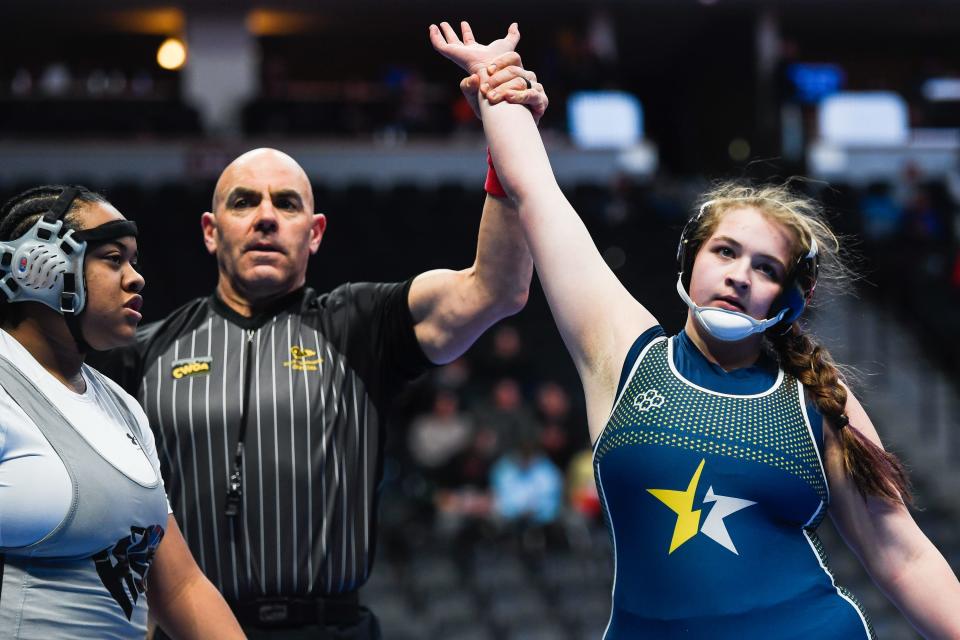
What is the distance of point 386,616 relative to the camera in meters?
8.20

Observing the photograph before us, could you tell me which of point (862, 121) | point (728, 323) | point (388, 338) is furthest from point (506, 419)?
point (862, 121)

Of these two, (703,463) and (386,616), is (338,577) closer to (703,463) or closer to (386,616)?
(703,463)

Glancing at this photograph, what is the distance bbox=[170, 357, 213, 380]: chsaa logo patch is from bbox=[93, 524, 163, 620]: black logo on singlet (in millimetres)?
748

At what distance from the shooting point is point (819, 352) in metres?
2.61

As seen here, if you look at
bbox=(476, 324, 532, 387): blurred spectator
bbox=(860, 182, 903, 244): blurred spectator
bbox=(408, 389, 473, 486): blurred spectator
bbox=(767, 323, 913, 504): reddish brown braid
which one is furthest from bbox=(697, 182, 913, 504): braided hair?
bbox=(860, 182, 903, 244): blurred spectator

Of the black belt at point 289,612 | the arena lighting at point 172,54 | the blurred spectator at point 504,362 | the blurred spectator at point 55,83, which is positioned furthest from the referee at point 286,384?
the arena lighting at point 172,54

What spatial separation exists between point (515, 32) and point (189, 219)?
30.6ft

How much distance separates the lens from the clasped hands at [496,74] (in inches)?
112

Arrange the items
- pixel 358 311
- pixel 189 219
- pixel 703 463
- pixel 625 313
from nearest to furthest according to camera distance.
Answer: pixel 703 463, pixel 625 313, pixel 358 311, pixel 189 219

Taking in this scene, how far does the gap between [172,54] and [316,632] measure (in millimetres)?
15131

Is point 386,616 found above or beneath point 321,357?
beneath

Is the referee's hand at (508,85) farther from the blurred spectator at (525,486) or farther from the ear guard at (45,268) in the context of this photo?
the blurred spectator at (525,486)

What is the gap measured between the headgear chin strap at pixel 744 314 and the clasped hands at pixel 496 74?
1.54ft

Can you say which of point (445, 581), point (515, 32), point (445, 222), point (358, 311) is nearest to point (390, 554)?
point (445, 581)
